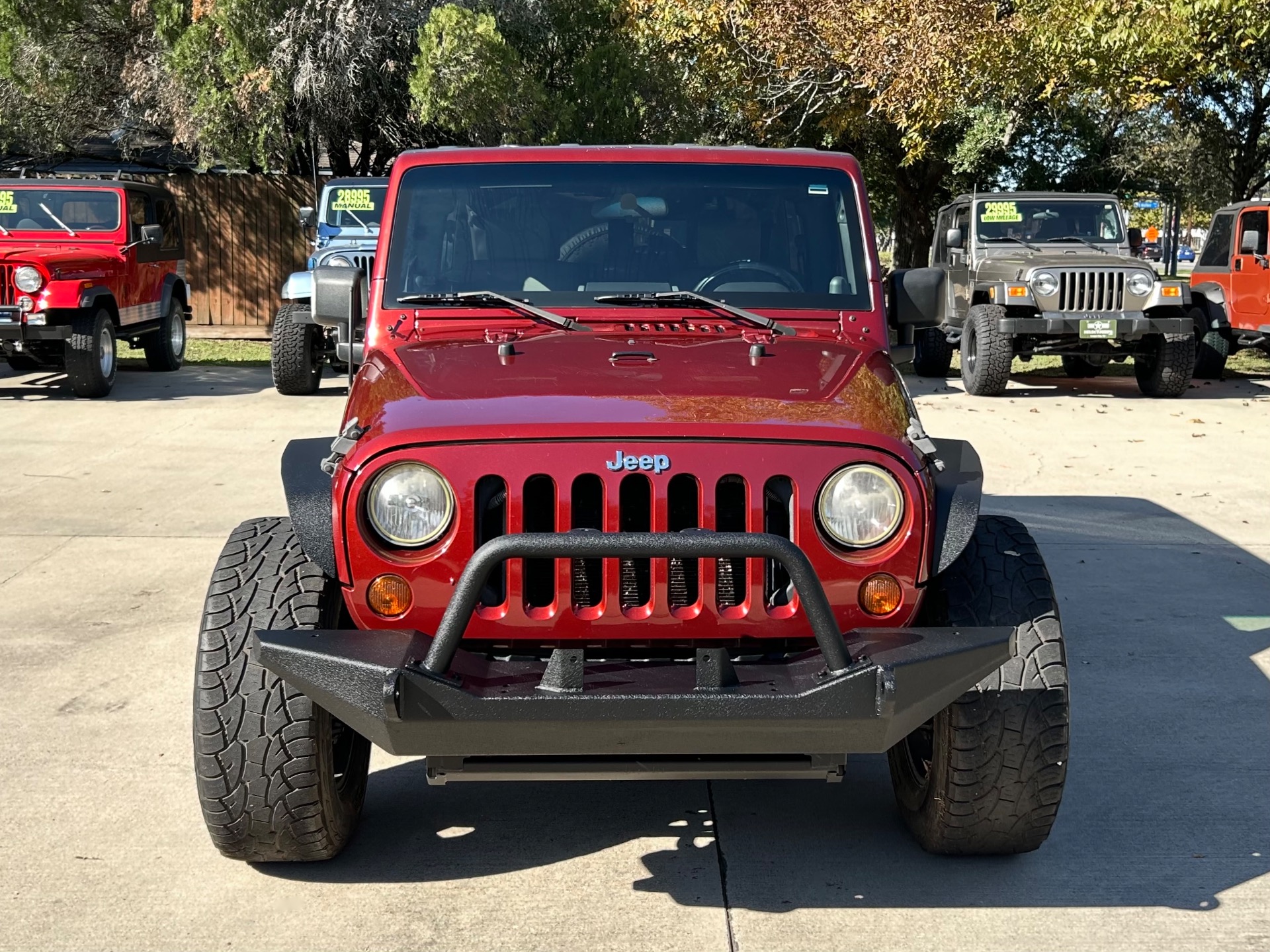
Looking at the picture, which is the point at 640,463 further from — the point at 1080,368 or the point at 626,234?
the point at 1080,368

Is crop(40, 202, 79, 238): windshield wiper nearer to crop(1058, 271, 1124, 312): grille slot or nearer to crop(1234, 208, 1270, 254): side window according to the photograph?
crop(1058, 271, 1124, 312): grille slot

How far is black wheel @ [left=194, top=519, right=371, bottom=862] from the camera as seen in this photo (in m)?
3.14

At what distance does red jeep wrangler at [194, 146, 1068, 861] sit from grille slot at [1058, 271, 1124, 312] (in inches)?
381

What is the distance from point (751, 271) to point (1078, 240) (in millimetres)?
10145

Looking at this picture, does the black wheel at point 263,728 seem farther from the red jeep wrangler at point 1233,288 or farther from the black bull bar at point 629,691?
the red jeep wrangler at point 1233,288

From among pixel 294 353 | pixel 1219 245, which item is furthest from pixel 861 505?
pixel 1219 245

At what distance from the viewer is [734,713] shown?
2.79 meters

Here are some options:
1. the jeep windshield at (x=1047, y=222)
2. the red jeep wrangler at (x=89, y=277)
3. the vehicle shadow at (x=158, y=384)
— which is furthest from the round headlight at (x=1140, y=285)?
the red jeep wrangler at (x=89, y=277)

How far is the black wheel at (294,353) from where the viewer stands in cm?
1224

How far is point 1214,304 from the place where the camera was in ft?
47.9

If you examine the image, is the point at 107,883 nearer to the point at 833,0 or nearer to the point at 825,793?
the point at 825,793

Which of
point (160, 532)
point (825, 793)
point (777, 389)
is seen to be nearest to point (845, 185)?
point (777, 389)

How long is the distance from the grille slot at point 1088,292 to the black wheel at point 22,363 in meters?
8.89

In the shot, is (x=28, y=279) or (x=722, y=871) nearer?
(x=722, y=871)
